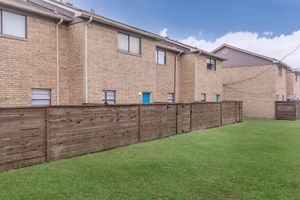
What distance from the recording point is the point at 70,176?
245 inches

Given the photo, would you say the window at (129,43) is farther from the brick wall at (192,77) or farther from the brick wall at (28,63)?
the brick wall at (192,77)

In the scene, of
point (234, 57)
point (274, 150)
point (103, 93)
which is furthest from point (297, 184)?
point (234, 57)

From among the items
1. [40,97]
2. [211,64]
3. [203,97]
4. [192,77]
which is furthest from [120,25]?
[211,64]

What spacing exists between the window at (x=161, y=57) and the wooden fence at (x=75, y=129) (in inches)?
263

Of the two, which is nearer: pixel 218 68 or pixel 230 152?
pixel 230 152

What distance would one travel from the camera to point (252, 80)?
26.9m

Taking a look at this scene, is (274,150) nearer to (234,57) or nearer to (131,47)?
(131,47)

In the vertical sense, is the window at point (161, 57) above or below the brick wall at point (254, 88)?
above

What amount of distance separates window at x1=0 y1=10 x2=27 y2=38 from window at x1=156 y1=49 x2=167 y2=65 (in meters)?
9.95

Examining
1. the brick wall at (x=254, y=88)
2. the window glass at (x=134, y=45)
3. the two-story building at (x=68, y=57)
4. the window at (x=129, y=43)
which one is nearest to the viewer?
the two-story building at (x=68, y=57)

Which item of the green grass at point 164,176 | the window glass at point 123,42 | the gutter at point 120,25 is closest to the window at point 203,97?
the gutter at point 120,25

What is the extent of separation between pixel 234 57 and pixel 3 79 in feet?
78.1

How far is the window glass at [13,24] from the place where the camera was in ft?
34.9

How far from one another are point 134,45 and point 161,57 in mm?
4473
